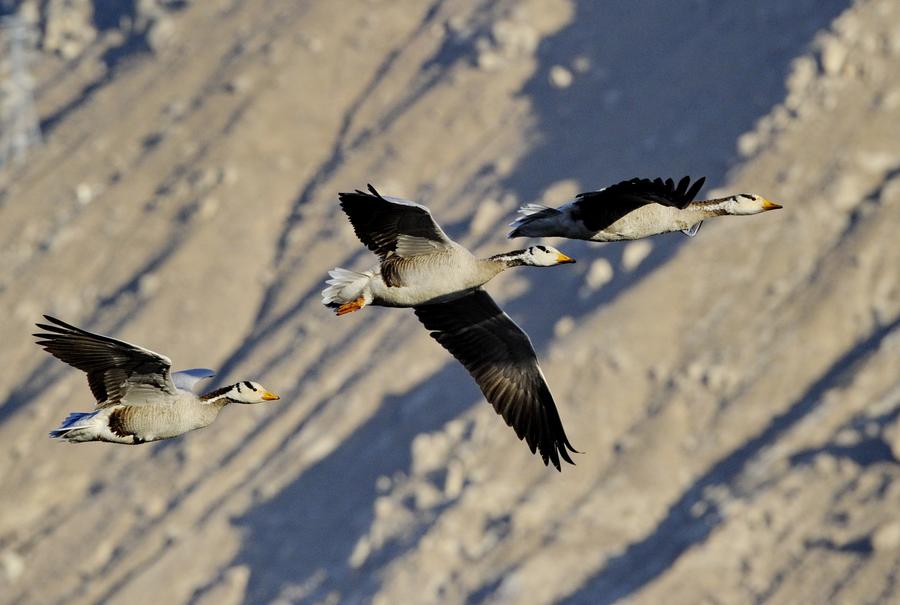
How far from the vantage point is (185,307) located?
7950cm

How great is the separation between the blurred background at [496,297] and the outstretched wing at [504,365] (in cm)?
3729

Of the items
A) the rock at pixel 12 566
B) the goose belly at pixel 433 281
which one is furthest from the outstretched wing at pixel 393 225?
the rock at pixel 12 566

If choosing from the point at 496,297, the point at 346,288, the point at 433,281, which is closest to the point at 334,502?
the point at 496,297

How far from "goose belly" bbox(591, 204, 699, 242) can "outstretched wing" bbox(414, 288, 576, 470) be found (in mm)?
2356

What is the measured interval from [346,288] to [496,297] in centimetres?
5322

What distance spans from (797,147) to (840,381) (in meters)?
11.6

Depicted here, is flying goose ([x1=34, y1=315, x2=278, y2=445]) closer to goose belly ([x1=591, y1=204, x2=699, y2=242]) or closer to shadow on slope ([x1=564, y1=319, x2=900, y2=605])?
goose belly ([x1=591, y1=204, x2=699, y2=242])

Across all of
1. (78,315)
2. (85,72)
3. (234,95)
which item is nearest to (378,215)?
(78,315)

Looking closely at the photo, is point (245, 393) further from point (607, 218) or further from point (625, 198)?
point (625, 198)

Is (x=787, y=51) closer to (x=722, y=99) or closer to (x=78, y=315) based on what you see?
(x=722, y=99)

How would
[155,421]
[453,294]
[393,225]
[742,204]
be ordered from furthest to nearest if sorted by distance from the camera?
[742,204] → [453,294] → [393,225] → [155,421]

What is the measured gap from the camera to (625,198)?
20.3 meters

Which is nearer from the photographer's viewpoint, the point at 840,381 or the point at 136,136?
the point at 840,381

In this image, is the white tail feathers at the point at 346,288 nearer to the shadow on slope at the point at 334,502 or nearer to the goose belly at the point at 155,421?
the goose belly at the point at 155,421
